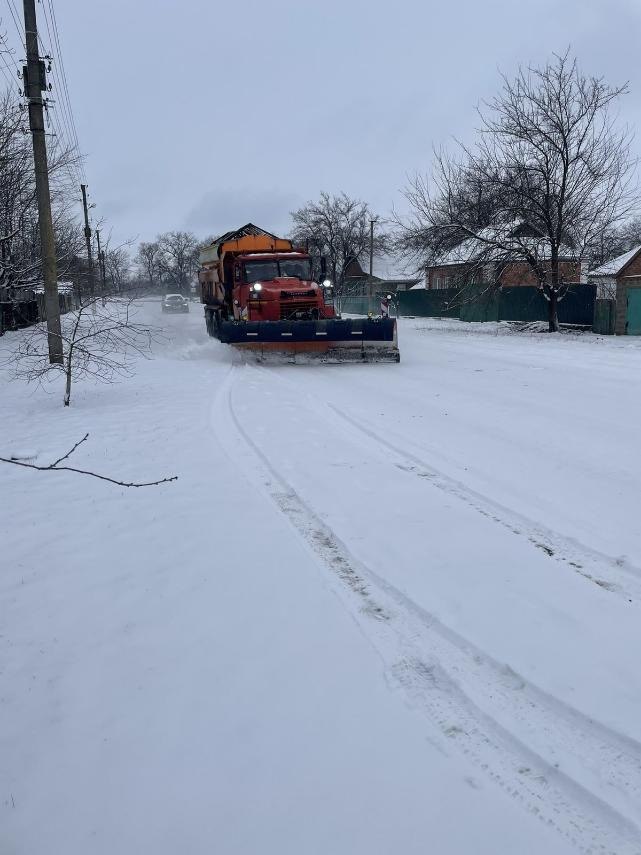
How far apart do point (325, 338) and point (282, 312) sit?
187cm

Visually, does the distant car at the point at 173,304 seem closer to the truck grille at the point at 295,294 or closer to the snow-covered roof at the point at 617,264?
the snow-covered roof at the point at 617,264

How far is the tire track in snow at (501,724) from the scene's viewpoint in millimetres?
2334

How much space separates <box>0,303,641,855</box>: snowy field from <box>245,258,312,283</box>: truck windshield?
11143mm

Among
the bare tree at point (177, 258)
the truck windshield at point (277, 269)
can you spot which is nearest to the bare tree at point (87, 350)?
the truck windshield at point (277, 269)

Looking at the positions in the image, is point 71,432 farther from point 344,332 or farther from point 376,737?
point 344,332

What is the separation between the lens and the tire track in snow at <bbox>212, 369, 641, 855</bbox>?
2.33m

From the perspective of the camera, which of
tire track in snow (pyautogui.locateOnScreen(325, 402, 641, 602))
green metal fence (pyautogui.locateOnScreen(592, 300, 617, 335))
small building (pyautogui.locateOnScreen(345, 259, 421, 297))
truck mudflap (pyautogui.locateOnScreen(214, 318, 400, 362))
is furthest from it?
small building (pyautogui.locateOnScreen(345, 259, 421, 297))

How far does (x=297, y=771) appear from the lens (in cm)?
254

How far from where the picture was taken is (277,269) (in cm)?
1778

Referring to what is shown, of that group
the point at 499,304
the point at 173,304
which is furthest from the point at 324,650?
the point at 173,304

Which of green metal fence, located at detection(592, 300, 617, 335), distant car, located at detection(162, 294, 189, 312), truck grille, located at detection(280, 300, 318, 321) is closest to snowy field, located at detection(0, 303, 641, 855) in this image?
truck grille, located at detection(280, 300, 318, 321)

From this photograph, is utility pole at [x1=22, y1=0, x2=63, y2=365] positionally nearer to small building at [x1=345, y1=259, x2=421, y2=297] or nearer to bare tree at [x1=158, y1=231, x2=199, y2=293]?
small building at [x1=345, y1=259, x2=421, y2=297]

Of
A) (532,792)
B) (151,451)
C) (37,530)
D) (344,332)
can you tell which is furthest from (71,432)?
(344,332)

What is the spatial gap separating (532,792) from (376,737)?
25.1 inches
